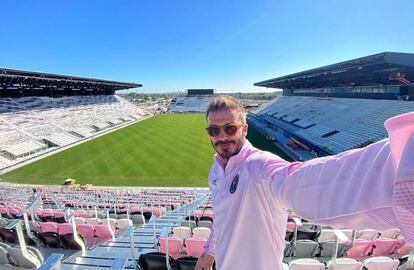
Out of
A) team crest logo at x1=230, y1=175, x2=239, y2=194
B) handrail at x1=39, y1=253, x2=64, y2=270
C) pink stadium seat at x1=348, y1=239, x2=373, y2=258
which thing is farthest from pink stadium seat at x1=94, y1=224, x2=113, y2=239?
team crest logo at x1=230, y1=175, x2=239, y2=194

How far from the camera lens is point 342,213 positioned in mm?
859

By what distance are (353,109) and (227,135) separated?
3334 centimetres

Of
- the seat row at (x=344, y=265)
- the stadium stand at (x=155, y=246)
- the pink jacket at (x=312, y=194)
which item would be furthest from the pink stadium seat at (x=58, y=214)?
the pink jacket at (x=312, y=194)

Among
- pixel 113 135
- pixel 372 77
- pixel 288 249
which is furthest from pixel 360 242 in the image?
pixel 113 135

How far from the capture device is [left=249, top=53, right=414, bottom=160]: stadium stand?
22578mm

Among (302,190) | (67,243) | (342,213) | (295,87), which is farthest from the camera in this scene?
(295,87)

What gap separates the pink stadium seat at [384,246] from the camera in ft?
19.4

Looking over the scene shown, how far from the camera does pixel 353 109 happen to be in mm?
31141

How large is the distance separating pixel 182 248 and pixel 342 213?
5687 millimetres

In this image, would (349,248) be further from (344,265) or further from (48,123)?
(48,123)

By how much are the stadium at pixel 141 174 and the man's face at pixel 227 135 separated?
0.96 metres

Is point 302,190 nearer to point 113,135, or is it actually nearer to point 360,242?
point 360,242

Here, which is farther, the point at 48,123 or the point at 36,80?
the point at 36,80

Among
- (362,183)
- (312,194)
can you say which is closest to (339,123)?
(312,194)
